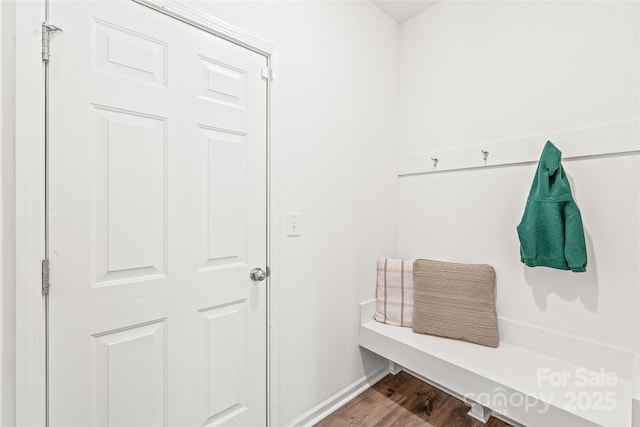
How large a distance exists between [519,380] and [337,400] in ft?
3.25

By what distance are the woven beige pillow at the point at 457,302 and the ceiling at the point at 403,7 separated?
5.74 ft

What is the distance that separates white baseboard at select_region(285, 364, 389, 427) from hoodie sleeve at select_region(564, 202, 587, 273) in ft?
4.42

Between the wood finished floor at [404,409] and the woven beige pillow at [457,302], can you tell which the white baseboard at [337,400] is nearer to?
the wood finished floor at [404,409]

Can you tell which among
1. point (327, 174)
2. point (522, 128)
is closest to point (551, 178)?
point (522, 128)

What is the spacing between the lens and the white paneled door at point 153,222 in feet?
3.16

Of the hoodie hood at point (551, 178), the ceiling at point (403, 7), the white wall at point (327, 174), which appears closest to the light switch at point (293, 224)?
the white wall at point (327, 174)

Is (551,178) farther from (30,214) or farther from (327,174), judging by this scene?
(30,214)

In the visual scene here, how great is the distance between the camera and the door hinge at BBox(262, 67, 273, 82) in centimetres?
143

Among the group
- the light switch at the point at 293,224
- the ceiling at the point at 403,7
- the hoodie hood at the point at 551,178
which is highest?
the ceiling at the point at 403,7

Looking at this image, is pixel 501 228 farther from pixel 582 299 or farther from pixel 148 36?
pixel 148 36

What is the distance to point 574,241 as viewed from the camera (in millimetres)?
1370

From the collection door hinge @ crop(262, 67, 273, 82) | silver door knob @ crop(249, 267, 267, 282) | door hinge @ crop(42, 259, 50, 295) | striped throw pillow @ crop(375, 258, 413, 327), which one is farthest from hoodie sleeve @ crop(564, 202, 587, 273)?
door hinge @ crop(42, 259, 50, 295)

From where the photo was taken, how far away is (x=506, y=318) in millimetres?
1719

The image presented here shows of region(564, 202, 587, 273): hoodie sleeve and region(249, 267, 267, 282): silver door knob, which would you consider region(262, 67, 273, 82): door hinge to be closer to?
region(249, 267, 267, 282): silver door knob
